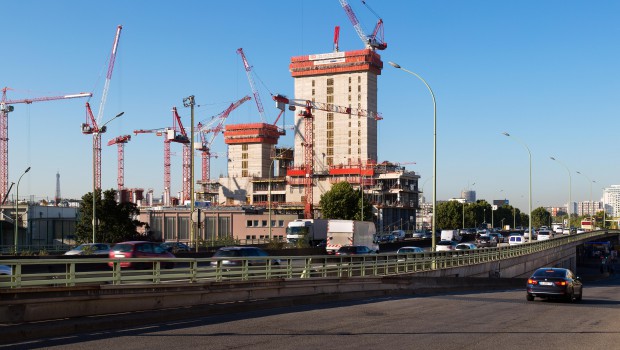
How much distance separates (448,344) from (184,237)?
103932 mm

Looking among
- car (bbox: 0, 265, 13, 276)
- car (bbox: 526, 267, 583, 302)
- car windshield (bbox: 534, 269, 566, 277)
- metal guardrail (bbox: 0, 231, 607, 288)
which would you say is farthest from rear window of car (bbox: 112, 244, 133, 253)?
car windshield (bbox: 534, 269, 566, 277)

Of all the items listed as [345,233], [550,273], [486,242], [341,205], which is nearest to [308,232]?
[345,233]

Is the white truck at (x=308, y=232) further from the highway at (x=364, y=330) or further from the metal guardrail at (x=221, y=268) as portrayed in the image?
the highway at (x=364, y=330)

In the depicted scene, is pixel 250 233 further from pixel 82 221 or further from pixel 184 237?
pixel 82 221

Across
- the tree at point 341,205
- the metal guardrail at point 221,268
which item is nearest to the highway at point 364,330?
the metal guardrail at point 221,268

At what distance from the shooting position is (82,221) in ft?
250

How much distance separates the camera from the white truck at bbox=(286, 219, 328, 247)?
7950 centimetres

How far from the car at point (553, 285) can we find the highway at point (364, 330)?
397 centimetres

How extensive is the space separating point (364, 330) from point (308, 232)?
63.0 meters

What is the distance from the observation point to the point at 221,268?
2292cm

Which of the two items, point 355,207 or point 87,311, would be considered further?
point 355,207

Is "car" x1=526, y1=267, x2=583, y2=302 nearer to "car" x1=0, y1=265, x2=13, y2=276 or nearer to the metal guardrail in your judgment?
the metal guardrail

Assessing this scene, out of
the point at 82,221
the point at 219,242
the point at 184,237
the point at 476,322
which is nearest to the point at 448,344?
the point at 476,322

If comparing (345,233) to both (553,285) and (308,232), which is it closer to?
(308,232)
